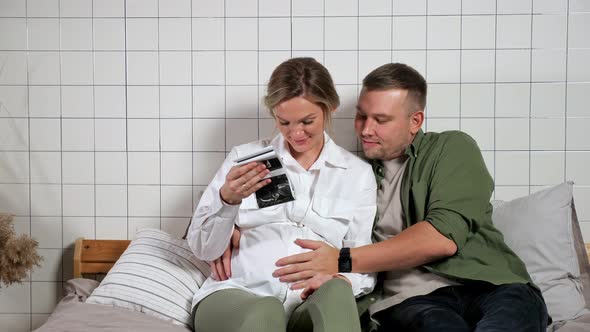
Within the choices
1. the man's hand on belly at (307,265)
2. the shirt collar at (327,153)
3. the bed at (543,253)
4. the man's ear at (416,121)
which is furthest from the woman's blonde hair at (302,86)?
the bed at (543,253)

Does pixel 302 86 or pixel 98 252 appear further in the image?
pixel 98 252

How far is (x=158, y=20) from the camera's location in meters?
2.79

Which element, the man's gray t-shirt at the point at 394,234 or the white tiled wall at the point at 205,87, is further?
the white tiled wall at the point at 205,87

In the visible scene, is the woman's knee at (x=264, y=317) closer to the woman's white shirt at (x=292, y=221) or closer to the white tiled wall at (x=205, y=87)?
the woman's white shirt at (x=292, y=221)

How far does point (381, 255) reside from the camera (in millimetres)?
2127

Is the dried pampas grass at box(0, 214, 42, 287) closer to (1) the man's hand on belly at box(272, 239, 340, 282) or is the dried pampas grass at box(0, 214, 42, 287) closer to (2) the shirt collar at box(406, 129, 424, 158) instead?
(1) the man's hand on belly at box(272, 239, 340, 282)

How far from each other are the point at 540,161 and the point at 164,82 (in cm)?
167

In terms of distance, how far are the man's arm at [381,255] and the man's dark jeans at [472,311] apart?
134 millimetres

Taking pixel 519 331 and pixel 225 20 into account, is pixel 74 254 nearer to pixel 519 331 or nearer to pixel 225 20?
pixel 225 20

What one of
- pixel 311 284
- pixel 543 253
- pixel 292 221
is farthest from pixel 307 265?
pixel 543 253

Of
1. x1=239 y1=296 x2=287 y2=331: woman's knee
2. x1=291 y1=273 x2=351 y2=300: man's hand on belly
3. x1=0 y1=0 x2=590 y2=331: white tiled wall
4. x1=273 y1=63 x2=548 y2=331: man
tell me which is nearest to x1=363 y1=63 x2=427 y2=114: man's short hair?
x1=273 y1=63 x2=548 y2=331: man

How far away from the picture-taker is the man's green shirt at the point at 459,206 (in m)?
2.13

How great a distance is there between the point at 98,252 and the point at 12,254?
1.59ft

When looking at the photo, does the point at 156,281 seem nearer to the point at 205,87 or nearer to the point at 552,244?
the point at 205,87
